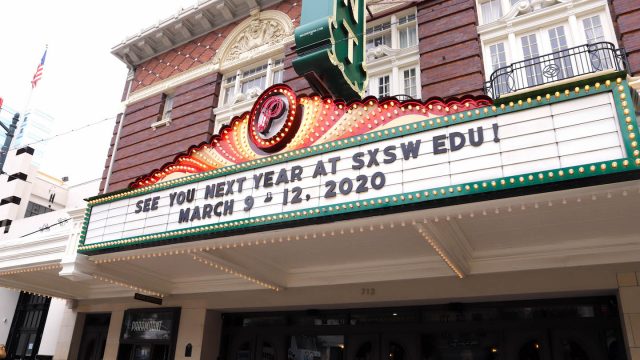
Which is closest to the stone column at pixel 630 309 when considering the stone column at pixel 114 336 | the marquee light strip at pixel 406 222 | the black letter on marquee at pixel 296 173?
the marquee light strip at pixel 406 222

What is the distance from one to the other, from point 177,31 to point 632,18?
14904 mm

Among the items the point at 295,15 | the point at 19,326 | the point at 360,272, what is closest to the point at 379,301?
the point at 360,272

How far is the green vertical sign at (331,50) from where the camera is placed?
382 inches

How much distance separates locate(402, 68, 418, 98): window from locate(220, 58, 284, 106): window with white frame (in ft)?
14.4

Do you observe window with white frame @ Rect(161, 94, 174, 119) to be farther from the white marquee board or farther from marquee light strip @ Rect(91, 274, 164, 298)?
the white marquee board

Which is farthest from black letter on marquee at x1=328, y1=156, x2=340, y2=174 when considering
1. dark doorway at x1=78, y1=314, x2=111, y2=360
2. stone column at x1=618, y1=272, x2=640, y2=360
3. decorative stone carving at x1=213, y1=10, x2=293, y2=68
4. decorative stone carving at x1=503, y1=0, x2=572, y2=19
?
dark doorway at x1=78, y1=314, x2=111, y2=360

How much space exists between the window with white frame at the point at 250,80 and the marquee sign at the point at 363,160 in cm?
624

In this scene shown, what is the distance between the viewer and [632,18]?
1018cm

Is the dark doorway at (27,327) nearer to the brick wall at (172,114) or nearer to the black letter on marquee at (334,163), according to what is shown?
the brick wall at (172,114)

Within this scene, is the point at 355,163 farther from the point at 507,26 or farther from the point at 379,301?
the point at 507,26

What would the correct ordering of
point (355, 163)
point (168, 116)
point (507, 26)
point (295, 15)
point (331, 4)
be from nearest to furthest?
point (355, 163) → point (331, 4) → point (507, 26) → point (295, 15) → point (168, 116)

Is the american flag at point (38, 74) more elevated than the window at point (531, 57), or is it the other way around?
the american flag at point (38, 74)

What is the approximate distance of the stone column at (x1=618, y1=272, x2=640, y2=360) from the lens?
788 centimetres

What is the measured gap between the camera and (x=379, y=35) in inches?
562
